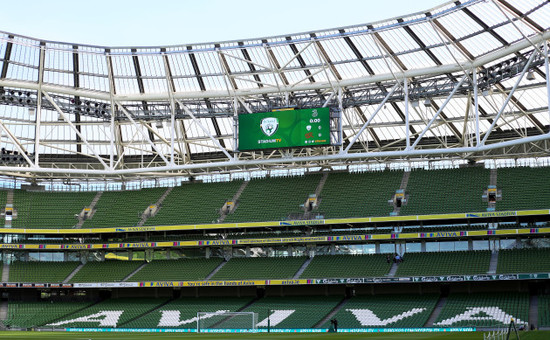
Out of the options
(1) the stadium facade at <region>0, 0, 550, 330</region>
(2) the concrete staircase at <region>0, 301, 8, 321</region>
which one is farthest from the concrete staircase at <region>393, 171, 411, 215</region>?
(2) the concrete staircase at <region>0, 301, 8, 321</region>

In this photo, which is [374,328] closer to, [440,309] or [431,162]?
[440,309]

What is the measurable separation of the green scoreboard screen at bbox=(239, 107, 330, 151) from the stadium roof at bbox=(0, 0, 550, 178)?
30.4 inches

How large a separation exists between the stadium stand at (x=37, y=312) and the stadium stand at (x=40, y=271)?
2.28 meters

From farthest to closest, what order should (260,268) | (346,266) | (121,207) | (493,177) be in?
1. (121,207)
2. (260,268)
3. (493,177)
4. (346,266)

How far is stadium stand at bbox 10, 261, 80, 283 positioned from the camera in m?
61.5

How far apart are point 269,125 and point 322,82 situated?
18.9 ft

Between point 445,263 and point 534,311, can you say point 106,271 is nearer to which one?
point 445,263

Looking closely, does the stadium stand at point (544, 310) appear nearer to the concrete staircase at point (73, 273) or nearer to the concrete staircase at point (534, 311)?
the concrete staircase at point (534, 311)

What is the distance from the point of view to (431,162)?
203 ft

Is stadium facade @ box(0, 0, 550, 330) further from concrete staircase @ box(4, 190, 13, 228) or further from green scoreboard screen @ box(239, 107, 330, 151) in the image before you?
concrete staircase @ box(4, 190, 13, 228)

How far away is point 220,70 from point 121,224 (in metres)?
20.0

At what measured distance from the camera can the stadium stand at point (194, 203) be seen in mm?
62531

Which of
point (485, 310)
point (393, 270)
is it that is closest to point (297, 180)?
point (393, 270)

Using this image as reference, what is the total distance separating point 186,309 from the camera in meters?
56.1
